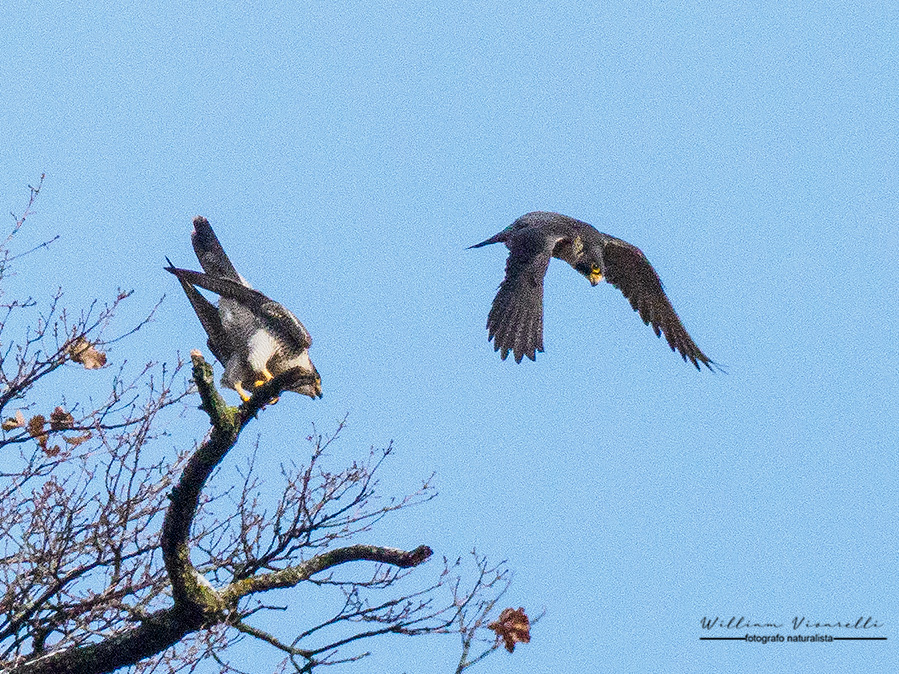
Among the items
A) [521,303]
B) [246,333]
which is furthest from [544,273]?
[246,333]

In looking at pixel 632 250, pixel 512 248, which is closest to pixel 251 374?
pixel 512 248

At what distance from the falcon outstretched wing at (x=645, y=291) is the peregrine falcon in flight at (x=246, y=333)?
3.67m

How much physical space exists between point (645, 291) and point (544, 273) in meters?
2.14

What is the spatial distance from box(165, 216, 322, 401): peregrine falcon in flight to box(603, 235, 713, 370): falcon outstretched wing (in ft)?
12.0

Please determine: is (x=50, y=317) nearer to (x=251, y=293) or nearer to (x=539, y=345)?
(x=251, y=293)

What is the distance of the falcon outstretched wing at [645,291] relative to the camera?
938cm

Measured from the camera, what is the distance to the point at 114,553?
4895 millimetres

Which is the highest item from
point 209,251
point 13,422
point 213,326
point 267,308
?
point 209,251

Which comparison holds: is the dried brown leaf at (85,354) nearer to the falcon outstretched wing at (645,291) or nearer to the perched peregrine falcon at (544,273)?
the perched peregrine falcon at (544,273)

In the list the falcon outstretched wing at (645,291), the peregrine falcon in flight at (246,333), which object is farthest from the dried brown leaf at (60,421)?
the falcon outstretched wing at (645,291)

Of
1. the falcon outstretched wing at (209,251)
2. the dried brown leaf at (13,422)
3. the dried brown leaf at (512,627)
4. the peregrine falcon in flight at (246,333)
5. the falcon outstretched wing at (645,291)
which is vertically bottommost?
the dried brown leaf at (512,627)

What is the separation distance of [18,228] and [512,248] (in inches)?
150

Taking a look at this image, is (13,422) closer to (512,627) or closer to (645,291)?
(512,627)

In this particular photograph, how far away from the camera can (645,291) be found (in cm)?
968
